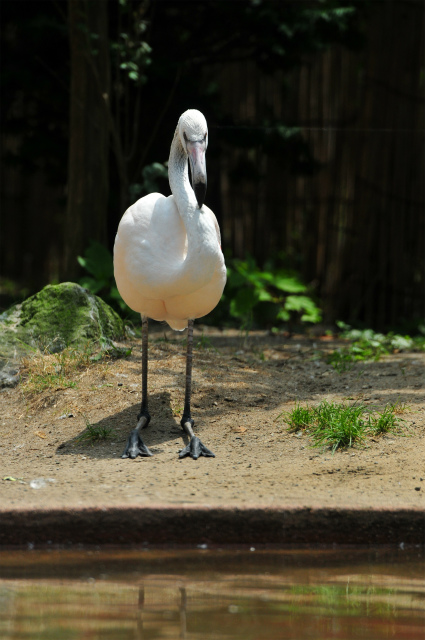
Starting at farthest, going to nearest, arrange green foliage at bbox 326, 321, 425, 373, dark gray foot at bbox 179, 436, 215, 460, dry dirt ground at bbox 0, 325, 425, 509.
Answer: green foliage at bbox 326, 321, 425, 373
dark gray foot at bbox 179, 436, 215, 460
dry dirt ground at bbox 0, 325, 425, 509

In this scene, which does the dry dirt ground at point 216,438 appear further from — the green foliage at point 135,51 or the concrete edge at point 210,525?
the green foliage at point 135,51

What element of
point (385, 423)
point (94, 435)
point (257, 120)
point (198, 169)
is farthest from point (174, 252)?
point (257, 120)

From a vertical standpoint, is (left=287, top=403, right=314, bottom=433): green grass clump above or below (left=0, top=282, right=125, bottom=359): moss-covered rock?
below

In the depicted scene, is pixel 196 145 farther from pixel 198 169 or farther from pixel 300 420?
pixel 300 420

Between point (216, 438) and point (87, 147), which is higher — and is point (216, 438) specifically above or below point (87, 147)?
below

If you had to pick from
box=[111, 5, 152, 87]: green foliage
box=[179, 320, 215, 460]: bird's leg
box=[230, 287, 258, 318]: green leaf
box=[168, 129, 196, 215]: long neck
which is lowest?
box=[179, 320, 215, 460]: bird's leg

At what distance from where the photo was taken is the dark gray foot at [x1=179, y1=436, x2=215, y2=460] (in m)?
4.18

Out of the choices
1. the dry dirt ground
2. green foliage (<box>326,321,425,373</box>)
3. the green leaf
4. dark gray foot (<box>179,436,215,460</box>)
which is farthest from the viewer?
the green leaf

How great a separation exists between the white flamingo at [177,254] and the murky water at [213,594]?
1.02m

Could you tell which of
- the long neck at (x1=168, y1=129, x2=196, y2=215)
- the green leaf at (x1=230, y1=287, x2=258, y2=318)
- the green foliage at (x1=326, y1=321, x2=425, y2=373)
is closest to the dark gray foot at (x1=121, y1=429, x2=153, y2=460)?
the long neck at (x1=168, y1=129, x2=196, y2=215)

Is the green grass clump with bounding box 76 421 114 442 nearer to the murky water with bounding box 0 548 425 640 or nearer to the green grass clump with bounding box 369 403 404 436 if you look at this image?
the murky water with bounding box 0 548 425 640

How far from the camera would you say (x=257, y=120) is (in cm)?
886

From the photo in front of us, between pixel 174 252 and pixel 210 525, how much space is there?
4.94 ft

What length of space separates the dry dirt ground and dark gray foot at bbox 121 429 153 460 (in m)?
0.06
